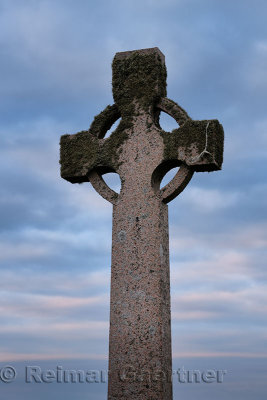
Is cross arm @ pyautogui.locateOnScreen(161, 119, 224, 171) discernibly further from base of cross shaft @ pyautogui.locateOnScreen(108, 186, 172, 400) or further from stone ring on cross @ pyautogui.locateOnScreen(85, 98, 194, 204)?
base of cross shaft @ pyautogui.locateOnScreen(108, 186, 172, 400)

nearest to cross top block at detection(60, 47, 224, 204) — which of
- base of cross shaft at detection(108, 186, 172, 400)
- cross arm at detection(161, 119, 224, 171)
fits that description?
cross arm at detection(161, 119, 224, 171)

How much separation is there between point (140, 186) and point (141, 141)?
0.69m

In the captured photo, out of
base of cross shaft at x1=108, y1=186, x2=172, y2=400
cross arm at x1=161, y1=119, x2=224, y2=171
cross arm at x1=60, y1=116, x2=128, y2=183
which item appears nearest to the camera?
base of cross shaft at x1=108, y1=186, x2=172, y2=400

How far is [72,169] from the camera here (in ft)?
31.1

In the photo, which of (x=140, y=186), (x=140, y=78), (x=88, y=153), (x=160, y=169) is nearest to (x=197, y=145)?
(x=160, y=169)

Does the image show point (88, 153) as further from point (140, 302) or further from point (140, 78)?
point (140, 302)

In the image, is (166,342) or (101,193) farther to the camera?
(101,193)

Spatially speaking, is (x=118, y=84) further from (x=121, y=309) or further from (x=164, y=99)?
(x=121, y=309)

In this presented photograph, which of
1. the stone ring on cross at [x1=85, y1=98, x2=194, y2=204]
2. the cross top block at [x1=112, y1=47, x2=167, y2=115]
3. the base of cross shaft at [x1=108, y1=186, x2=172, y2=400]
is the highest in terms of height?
the cross top block at [x1=112, y1=47, x2=167, y2=115]

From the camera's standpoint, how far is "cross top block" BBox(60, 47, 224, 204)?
8.66 m

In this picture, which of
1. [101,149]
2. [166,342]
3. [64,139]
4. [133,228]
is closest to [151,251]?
[133,228]

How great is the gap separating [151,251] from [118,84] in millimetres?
2679

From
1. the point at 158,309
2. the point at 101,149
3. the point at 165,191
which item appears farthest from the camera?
the point at 101,149

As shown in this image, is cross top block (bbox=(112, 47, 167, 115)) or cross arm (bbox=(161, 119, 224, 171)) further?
cross top block (bbox=(112, 47, 167, 115))
